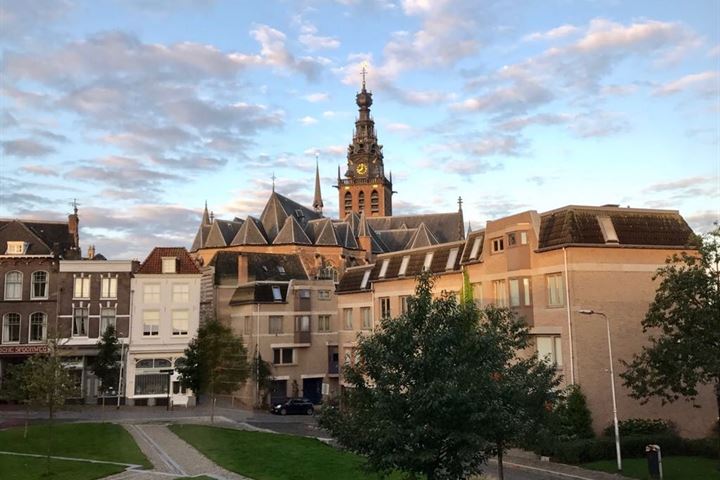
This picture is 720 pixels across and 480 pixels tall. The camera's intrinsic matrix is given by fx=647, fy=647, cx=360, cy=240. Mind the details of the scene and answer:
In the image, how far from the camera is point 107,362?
160ft

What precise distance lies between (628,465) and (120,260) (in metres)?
40.9

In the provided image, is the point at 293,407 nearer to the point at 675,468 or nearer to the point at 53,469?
the point at 53,469

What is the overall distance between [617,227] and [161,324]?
3639 cm

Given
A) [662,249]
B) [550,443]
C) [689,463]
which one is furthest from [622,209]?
[550,443]

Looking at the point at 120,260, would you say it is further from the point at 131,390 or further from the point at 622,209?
the point at 622,209

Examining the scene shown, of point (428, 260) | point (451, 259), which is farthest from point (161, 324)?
point (451, 259)

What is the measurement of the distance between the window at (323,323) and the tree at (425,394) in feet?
144

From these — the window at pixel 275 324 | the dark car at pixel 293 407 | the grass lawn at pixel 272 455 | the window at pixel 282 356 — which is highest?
the window at pixel 275 324

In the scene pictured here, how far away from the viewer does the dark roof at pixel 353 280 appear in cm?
5362

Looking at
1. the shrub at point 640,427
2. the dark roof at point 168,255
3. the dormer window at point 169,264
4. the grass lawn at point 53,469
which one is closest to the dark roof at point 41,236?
the dark roof at point 168,255

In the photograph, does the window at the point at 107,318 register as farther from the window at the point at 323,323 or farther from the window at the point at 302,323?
the window at the point at 323,323

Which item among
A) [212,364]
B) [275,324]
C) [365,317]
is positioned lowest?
[212,364]

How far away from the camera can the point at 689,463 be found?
29.0 meters

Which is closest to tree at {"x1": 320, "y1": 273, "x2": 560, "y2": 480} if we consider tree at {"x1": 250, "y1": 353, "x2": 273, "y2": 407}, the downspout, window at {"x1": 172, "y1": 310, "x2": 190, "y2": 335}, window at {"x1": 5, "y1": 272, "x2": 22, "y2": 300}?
the downspout
